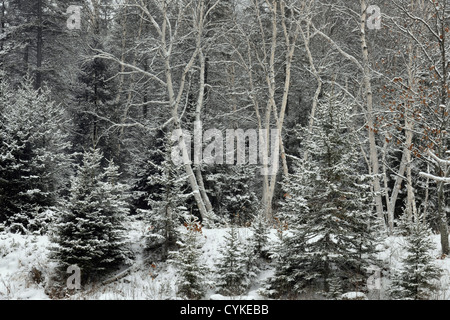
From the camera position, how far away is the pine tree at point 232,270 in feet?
24.5

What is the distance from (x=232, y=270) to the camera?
7.53 metres

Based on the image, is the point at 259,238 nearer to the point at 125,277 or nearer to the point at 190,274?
the point at 190,274

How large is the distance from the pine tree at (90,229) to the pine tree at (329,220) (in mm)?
4001

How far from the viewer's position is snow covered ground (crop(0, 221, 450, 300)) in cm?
743

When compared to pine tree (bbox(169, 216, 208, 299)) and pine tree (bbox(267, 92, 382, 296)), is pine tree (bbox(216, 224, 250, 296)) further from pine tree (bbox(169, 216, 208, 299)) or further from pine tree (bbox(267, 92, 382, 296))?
pine tree (bbox(267, 92, 382, 296))

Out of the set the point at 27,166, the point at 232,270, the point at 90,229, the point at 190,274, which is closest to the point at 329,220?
the point at 232,270

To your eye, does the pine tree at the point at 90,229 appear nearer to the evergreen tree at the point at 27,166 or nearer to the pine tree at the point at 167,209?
the pine tree at the point at 167,209

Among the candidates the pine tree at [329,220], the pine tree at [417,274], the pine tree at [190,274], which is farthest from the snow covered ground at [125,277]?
the pine tree at [329,220]

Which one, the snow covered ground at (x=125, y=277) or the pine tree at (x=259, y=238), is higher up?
the pine tree at (x=259, y=238)

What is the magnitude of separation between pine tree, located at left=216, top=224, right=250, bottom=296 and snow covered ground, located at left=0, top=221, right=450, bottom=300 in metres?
0.26

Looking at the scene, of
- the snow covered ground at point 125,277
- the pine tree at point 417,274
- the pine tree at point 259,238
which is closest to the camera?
the pine tree at point 417,274

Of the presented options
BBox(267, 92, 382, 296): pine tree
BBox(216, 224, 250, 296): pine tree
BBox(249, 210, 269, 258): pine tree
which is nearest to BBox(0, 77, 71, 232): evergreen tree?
BBox(216, 224, 250, 296): pine tree

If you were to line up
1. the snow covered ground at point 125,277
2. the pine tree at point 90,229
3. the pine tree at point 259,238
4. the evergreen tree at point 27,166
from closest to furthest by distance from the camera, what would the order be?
the snow covered ground at point 125,277 < the pine tree at point 90,229 < the pine tree at point 259,238 < the evergreen tree at point 27,166
